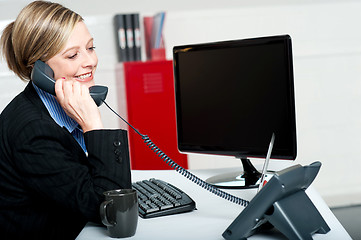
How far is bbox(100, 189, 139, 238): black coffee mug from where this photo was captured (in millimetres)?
1113

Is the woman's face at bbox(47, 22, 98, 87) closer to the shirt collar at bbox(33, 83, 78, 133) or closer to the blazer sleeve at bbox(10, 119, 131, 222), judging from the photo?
the shirt collar at bbox(33, 83, 78, 133)

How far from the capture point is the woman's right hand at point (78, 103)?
137 cm

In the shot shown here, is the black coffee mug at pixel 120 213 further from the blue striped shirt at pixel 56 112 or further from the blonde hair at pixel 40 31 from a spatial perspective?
the blonde hair at pixel 40 31

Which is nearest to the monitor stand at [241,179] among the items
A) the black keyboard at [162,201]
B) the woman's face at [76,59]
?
the black keyboard at [162,201]

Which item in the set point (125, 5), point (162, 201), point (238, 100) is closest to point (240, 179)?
point (238, 100)

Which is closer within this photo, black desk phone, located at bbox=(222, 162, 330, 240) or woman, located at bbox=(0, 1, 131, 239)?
black desk phone, located at bbox=(222, 162, 330, 240)

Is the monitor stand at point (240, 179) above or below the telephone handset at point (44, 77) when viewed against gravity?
below

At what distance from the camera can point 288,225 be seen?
1021 mm

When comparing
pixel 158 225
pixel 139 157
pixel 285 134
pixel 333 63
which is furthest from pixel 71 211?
pixel 333 63

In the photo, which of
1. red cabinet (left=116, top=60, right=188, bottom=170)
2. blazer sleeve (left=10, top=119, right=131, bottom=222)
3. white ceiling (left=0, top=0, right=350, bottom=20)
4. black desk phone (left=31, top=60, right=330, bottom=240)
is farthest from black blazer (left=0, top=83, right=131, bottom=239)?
white ceiling (left=0, top=0, right=350, bottom=20)

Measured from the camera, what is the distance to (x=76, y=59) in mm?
1502

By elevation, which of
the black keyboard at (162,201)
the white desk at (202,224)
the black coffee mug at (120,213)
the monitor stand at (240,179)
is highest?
the black coffee mug at (120,213)

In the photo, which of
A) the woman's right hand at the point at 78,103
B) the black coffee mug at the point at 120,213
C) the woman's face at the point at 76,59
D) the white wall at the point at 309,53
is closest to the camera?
the black coffee mug at the point at 120,213

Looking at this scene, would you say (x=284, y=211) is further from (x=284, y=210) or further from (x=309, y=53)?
(x=309, y=53)
